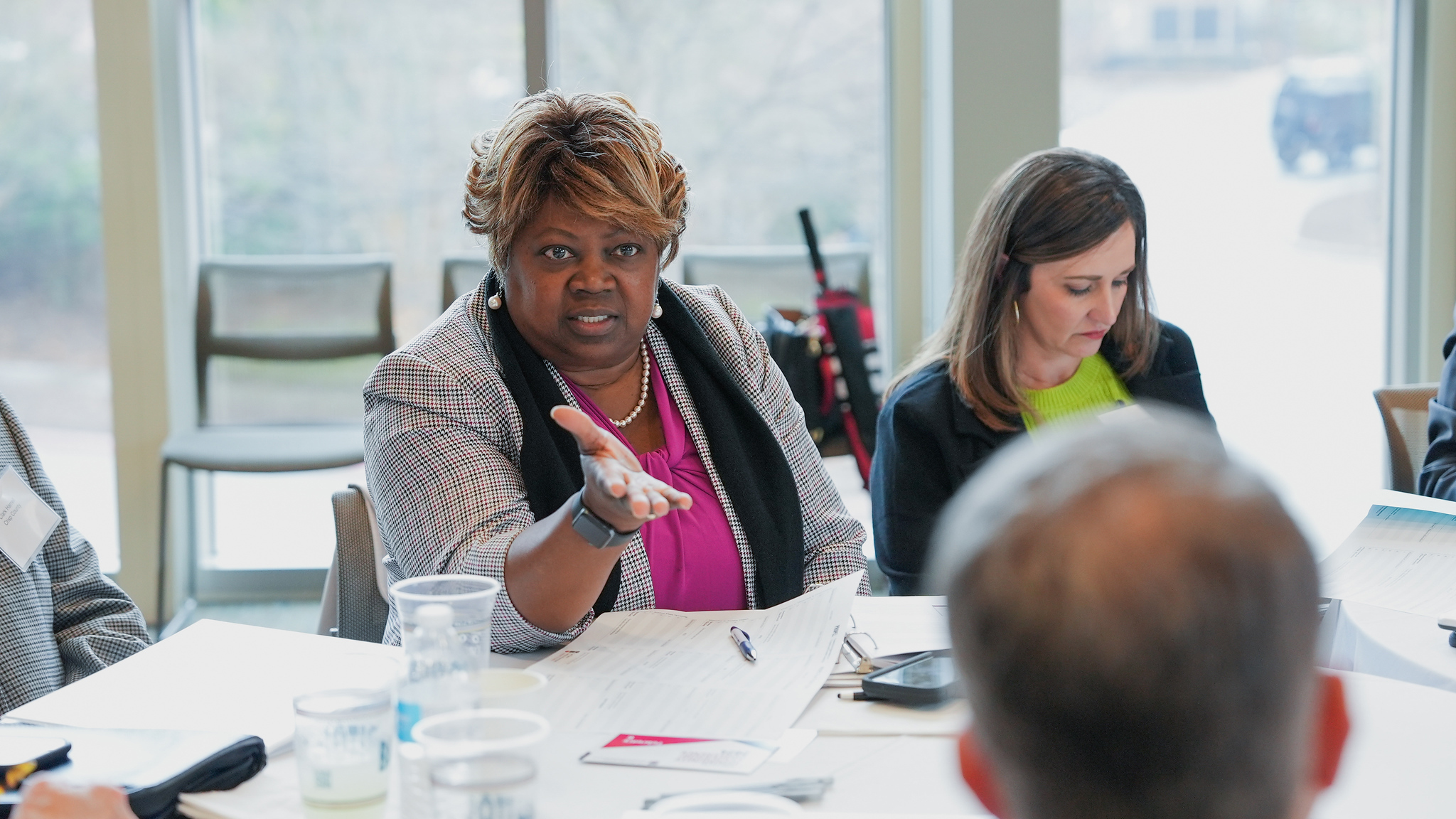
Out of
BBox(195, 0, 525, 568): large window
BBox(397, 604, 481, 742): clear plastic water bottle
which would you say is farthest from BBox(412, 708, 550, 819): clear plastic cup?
BBox(195, 0, 525, 568): large window

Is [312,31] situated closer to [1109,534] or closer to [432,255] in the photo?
[432,255]

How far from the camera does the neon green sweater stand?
2.34 m

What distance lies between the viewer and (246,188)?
14.3 ft

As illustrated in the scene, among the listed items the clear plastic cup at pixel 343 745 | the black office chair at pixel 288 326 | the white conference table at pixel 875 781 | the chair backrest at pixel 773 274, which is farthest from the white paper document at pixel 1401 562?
the black office chair at pixel 288 326

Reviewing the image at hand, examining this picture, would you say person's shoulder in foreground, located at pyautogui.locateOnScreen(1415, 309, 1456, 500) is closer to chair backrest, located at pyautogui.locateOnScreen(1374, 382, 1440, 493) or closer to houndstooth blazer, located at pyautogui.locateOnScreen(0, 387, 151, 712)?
chair backrest, located at pyautogui.locateOnScreen(1374, 382, 1440, 493)

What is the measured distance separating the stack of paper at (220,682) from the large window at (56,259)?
3.04m

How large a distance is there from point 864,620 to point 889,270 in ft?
9.80

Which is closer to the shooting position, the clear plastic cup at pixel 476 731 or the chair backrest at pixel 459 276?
the clear plastic cup at pixel 476 731

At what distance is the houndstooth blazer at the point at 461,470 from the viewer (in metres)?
1.58

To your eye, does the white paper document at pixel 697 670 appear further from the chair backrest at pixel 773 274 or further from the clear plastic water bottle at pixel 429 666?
the chair backrest at pixel 773 274

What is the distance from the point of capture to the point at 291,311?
13.7 feet

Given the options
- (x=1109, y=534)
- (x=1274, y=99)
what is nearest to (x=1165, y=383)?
(x=1109, y=534)

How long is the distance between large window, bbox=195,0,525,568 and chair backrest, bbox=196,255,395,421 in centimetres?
12

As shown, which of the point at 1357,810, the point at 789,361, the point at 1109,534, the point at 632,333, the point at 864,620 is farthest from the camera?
the point at 789,361
